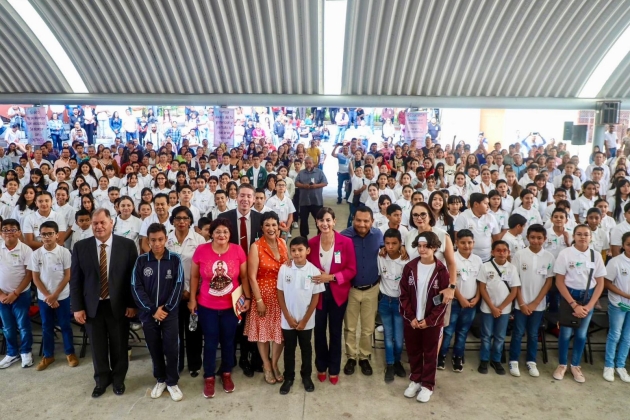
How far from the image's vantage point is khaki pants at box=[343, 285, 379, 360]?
4633 millimetres

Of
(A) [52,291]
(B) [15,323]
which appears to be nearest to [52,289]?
(A) [52,291]

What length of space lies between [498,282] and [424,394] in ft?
4.28

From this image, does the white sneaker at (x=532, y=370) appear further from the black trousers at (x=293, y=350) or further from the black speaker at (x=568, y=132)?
the black speaker at (x=568, y=132)

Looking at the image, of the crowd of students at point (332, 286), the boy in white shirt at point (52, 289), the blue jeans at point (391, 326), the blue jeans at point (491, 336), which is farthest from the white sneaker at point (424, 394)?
the boy in white shirt at point (52, 289)

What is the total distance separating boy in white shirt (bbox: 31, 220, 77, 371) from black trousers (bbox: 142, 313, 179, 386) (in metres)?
1.13

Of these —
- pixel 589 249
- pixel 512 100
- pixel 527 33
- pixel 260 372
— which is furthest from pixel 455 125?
pixel 260 372

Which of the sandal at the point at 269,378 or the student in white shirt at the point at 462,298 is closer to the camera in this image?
the sandal at the point at 269,378

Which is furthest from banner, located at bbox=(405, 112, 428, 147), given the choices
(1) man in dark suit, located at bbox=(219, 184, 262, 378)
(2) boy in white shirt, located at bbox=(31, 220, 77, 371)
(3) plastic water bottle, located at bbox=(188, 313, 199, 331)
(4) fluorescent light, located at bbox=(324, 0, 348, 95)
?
(2) boy in white shirt, located at bbox=(31, 220, 77, 371)

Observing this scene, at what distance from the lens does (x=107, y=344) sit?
449 centimetres

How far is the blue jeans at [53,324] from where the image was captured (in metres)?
4.89

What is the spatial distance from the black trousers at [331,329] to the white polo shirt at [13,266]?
290cm

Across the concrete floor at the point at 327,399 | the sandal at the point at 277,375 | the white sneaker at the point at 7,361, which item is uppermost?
the white sneaker at the point at 7,361

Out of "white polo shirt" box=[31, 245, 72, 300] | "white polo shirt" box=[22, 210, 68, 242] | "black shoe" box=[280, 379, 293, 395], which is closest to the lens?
"black shoe" box=[280, 379, 293, 395]

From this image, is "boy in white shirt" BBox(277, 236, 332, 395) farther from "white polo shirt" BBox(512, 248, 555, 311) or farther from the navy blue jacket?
"white polo shirt" BBox(512, 248, 555, 311)
